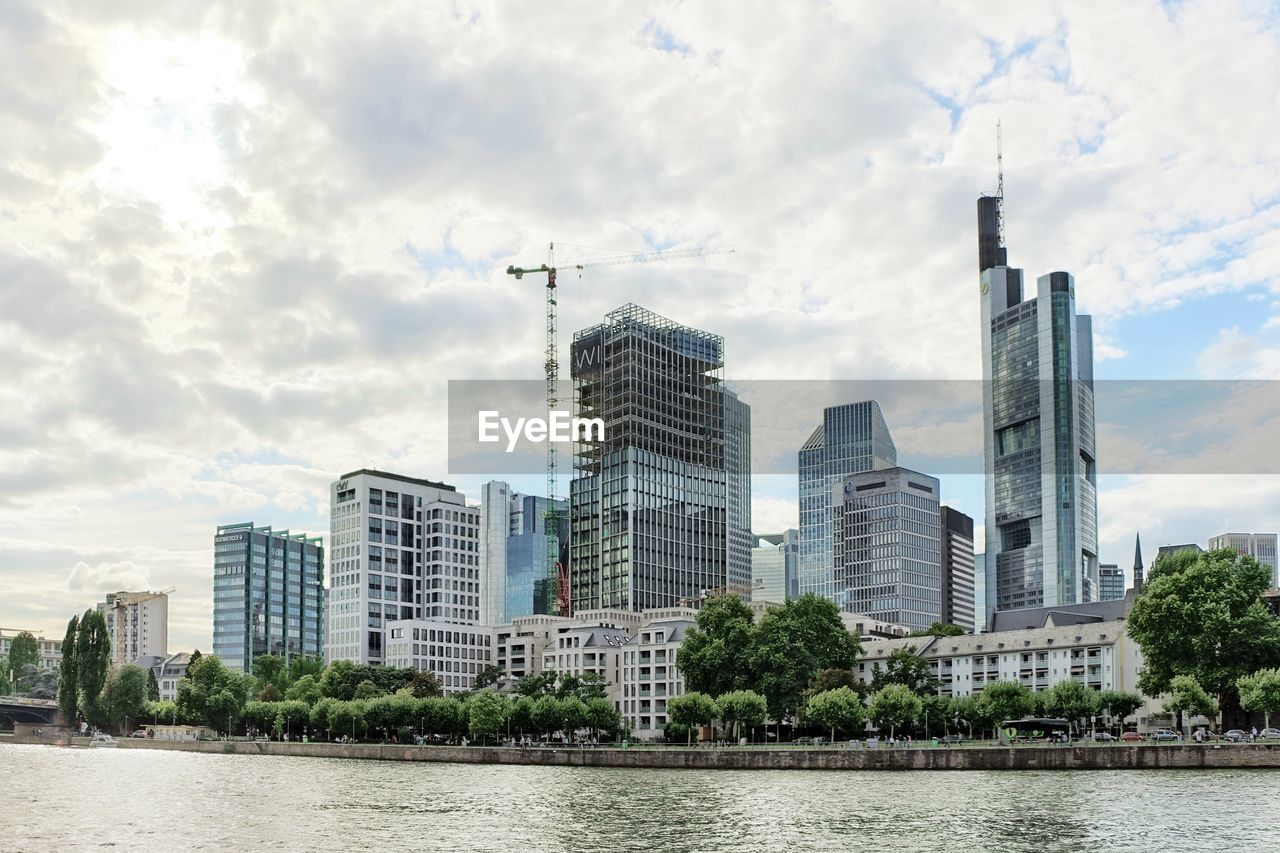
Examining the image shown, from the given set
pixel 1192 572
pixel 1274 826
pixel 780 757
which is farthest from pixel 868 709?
pixel 1274 826

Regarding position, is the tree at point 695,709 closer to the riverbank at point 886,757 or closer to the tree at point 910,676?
the riverbank at point 886,757

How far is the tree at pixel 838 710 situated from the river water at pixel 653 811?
2865 cm

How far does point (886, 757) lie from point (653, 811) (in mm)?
46765

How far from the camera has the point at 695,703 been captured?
162625 mm

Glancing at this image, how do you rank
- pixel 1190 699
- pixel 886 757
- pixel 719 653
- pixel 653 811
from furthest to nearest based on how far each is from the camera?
pixel 719 653, pixel 1190 699, pixel 886 757, pixel 653 811

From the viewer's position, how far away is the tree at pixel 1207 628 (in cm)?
14062

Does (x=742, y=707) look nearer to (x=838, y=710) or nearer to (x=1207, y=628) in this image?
(x=838, y=710)

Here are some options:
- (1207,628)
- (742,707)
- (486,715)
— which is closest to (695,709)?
(742,707)

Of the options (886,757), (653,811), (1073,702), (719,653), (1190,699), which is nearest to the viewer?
(653,811)

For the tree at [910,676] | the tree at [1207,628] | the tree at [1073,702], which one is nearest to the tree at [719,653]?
the tree at [910,676]

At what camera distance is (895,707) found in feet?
504

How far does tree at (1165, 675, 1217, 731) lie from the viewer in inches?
5246

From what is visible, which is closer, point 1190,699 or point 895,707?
point 1190,699

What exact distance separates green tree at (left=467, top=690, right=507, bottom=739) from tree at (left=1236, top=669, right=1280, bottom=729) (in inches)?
3474
